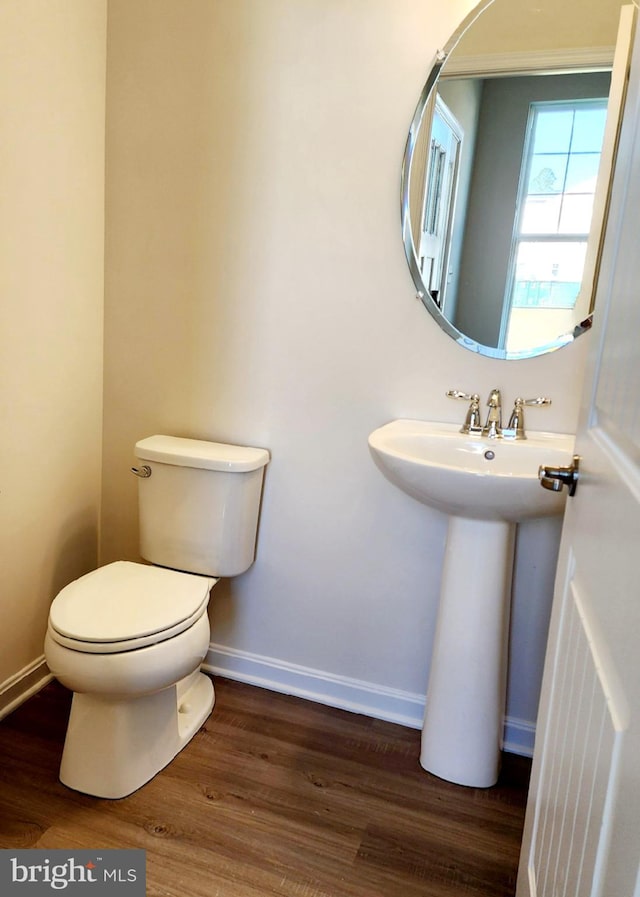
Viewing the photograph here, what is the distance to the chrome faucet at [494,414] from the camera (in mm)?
1679

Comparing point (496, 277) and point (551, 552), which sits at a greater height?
point (496, 277)

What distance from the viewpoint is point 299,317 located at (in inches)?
73.1

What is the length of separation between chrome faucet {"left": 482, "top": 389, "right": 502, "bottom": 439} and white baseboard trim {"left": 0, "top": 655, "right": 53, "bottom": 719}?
1470 millimetres

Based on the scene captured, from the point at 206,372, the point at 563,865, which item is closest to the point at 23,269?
the point at 206,372

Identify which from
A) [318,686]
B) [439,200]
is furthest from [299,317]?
[318,686]

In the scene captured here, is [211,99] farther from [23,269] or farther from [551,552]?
[551,552]

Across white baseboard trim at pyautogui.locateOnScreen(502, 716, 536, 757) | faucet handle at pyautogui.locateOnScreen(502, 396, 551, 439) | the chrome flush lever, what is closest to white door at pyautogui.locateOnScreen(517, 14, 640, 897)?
faucet handle at pyautogui.locateOnScreen(502, 396, 551, 439)

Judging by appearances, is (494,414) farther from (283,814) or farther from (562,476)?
(283,814)

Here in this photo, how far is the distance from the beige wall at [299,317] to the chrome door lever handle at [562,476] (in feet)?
2.37

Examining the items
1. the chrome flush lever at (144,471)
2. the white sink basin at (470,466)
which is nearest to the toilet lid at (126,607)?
the chrome flush lever at (144,471)

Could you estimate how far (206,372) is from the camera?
199 cm

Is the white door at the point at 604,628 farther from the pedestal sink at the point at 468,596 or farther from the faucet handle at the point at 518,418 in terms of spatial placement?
the faucet handle at the point at 518,418

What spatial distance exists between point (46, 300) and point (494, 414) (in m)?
1.26

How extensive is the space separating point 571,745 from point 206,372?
146cm
